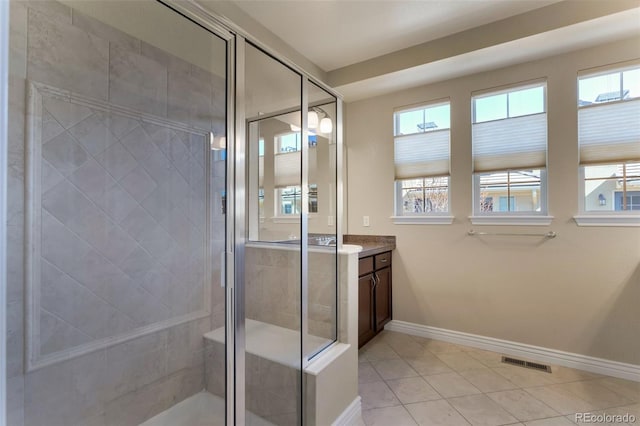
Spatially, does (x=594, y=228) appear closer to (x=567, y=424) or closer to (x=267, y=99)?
(x=567, y=424)

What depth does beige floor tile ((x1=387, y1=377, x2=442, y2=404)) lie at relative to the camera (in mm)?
2072

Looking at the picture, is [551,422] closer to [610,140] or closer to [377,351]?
[377,351]

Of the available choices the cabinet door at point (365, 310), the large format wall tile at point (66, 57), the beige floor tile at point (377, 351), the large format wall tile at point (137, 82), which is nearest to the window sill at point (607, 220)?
the cabinet door at point (365, 310)

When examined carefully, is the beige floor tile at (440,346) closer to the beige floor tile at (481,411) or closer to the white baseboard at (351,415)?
the beige floor tile at (481,411)

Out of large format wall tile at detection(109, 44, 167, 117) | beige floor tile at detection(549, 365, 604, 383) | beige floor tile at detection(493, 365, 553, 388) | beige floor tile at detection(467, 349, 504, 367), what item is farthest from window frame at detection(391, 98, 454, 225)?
large format wall tile at detection(109, 44, 167, 117)

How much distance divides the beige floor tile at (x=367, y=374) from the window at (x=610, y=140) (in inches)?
85.9

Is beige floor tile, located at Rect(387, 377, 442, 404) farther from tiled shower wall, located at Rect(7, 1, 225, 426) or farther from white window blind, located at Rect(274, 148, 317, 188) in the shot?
white window blind, located at Rect(274, 148, 317, 188)

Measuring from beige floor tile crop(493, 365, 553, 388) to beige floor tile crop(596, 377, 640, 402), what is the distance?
374 millimetres

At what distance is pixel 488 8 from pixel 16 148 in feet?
9.75

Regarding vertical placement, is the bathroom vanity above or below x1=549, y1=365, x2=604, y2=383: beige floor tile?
above

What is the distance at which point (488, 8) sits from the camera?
215 cm

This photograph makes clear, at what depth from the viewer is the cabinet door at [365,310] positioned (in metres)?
2.62

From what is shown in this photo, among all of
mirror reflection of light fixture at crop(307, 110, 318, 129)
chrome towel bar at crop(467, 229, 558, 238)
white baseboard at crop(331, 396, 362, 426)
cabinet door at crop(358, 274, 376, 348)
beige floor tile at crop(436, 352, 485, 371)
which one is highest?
mirror reflection of light fixture at crop(307, 110, 318, 129)

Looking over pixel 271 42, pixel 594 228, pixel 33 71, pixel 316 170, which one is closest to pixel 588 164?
pixel 594 228
